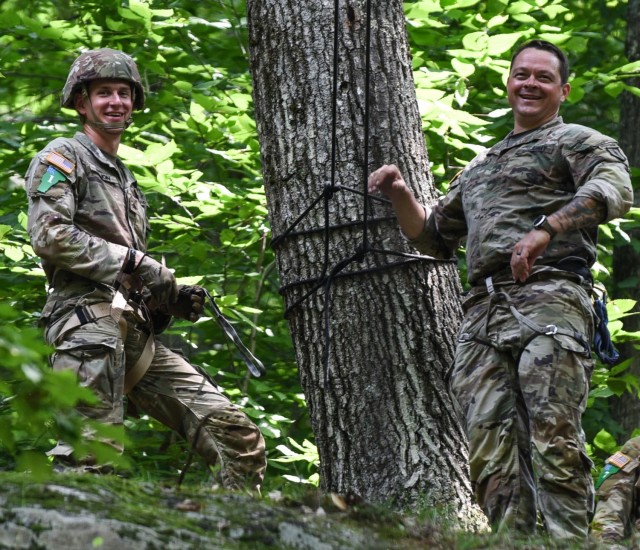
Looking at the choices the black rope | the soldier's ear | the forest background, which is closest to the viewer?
the black rope

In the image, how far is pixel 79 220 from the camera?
4.58 metres

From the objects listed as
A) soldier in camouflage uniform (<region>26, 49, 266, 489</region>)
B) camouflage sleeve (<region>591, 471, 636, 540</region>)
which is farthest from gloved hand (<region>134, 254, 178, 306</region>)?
camouflage sleeve (<region>591, 471, 636, 540</region>)

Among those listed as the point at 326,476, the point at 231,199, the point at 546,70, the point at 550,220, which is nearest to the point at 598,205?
the point at 550,220

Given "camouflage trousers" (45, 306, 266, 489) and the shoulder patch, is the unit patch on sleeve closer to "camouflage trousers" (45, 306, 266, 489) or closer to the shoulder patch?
the shoulder patch

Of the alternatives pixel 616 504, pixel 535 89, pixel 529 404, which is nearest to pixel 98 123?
pixel 535 89

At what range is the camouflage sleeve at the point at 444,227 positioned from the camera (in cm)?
459

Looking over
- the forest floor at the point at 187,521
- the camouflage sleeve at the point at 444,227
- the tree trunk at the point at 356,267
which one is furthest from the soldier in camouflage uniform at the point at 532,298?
the forest floor at the point at 187,521

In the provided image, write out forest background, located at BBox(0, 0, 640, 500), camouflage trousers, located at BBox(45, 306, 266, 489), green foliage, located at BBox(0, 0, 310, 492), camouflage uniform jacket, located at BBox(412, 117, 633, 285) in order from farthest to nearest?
green foliage, located at BBox(0, 0, 310, 492)
forest background, located at BBox(0, 0, 640, 500)
camouflage trousers, located at BBox(45, 306, 266, 489)
camouflage uniform jacket, located at BBox(412, 117, 633, 285)

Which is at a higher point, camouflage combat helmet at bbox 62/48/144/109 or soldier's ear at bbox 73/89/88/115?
camouflage combat helmet at bbox 62/48/144/109

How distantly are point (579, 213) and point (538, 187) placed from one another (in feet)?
1.13

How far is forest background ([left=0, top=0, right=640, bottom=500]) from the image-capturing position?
6.44 metres

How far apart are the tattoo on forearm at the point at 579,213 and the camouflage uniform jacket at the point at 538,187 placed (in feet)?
0.09

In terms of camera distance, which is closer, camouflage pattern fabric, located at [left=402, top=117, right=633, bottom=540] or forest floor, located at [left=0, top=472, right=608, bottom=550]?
forest floor, located at [left=0, top=472, right=608, bottom=550]

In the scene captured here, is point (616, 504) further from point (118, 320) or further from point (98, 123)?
point (98, 123)
